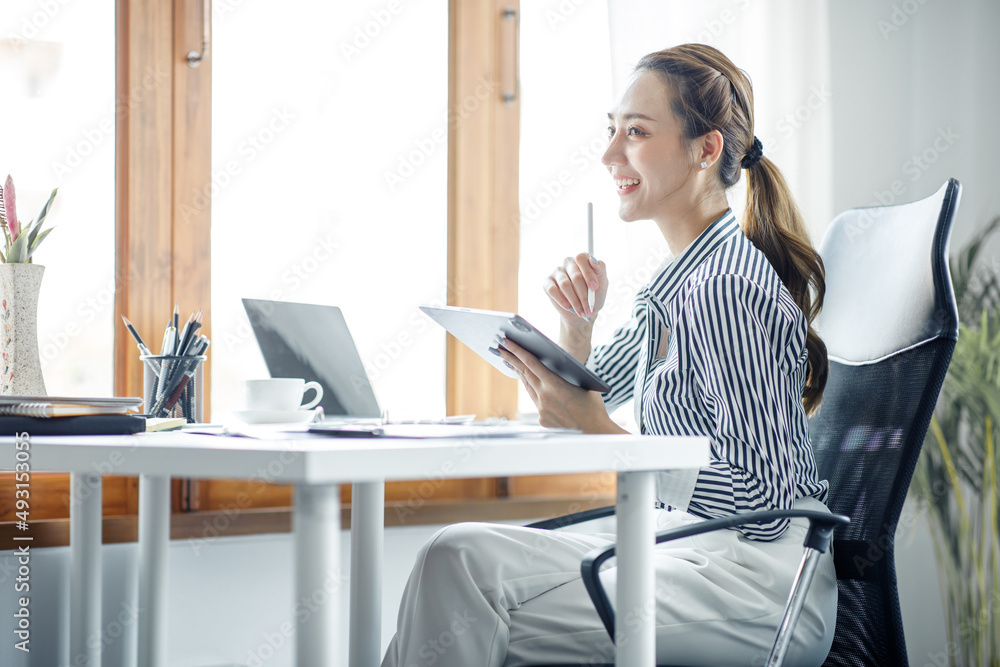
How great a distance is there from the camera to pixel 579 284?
131 cm

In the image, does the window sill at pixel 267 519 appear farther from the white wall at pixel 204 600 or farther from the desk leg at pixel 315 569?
the desk leg at pixel 315 569

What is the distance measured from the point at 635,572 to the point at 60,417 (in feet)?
1.85

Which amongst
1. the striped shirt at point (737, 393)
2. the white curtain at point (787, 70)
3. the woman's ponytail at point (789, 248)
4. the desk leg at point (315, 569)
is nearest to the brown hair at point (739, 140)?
the woman's ponytail at point (789, 248)

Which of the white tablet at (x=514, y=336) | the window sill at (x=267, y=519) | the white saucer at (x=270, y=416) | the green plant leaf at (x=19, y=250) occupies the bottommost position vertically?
the window sill at (x=267, y=519)

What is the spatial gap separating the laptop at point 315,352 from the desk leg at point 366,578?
363mm

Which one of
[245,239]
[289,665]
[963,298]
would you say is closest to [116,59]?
[245,239]

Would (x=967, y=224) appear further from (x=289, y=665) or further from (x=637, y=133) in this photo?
(x=289, y=665)

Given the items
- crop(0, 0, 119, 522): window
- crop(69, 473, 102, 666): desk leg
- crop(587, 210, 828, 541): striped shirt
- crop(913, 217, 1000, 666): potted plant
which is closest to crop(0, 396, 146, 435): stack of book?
crop(69, 473, 102, 666): desk leg

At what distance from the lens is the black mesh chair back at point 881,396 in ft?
3.42

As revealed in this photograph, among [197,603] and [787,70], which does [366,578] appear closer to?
[197,603]

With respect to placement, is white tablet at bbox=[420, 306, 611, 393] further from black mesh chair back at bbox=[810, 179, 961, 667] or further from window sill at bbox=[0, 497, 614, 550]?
Answer: window sill at bbox=[0, 497, 614, 550]

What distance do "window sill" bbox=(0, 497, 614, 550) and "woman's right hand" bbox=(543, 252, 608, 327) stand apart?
2.57ft

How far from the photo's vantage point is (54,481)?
167cm

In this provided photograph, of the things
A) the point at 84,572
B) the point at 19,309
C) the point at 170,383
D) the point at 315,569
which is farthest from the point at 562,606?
the point at 19,309
